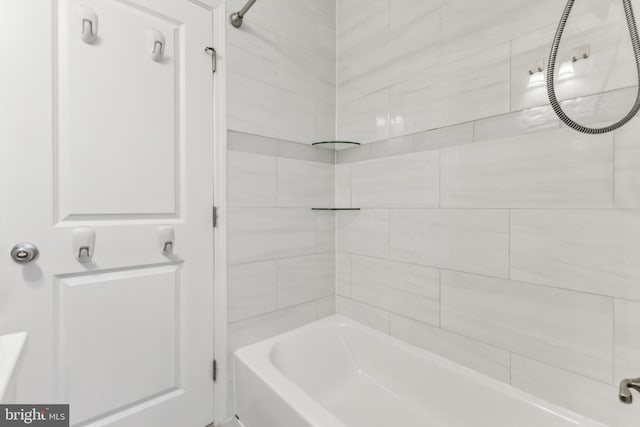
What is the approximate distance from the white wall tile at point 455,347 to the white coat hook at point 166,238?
3.81 feet

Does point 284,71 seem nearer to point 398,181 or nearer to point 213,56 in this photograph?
point 213,56

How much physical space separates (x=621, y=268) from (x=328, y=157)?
4.65 ft

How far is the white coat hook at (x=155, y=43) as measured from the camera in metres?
1.25

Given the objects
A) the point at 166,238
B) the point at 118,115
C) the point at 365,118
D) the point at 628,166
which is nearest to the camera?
the point at 628,166

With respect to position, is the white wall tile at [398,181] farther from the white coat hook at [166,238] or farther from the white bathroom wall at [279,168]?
the white coat hook at [166,238]

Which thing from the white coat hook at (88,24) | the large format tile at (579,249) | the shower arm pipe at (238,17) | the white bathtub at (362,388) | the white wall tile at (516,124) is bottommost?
the white bathtub at (362,388)

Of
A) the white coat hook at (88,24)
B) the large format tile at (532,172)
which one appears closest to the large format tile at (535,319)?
the large format tile at (532,172)

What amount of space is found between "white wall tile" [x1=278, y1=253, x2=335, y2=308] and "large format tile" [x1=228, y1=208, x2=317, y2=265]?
0.19 feet

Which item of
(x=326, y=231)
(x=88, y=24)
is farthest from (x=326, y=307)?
(x=88, y=24)

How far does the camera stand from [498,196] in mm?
1253

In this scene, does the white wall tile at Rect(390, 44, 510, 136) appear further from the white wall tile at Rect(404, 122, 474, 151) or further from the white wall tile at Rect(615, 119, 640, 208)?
the white wall tile at Rect(615, 119, 640, 208)

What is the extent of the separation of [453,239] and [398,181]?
41 centimetres

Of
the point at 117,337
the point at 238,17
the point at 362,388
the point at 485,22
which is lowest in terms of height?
the point at 362,388

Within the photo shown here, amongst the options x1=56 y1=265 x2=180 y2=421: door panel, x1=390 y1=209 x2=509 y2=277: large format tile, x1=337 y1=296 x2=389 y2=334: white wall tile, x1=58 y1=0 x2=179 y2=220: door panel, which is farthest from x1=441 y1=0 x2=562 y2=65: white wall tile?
x1=56 y1=265 x2=180 y2=421: door panel
